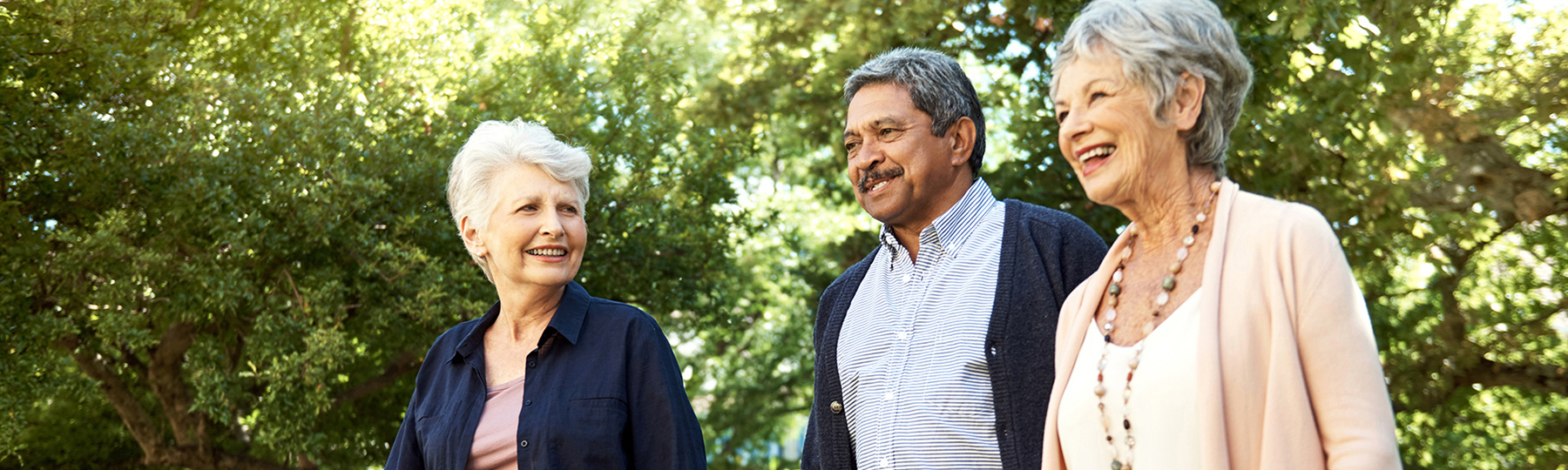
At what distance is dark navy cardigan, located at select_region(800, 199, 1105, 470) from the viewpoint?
7.70 ft

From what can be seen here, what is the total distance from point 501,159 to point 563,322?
46cm

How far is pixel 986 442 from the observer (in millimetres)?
2396

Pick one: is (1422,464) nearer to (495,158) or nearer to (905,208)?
(905,208)

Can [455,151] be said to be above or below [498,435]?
above

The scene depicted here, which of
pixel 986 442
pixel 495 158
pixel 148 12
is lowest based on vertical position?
pixel 986 442

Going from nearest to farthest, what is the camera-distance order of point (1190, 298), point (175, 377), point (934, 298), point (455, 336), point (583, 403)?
point (1190, 298) → point (934, 298) → point (583, 403) → point (455, 336) → point (175, 377)

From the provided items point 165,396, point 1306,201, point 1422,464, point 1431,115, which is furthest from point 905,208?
point 165,396

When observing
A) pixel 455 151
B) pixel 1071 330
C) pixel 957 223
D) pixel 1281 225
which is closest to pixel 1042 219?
pixel 957 223

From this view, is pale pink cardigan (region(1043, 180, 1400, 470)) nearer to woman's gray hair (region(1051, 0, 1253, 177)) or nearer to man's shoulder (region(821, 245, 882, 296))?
→ woman's gray hair (region(1051, 0, 1253, 177))

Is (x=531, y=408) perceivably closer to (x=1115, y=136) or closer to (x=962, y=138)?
(x=962, y=138)

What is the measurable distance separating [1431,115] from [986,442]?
638cm

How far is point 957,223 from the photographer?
2.75 meters

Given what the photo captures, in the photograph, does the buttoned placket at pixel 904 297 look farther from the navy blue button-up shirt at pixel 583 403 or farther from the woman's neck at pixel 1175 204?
the woman's neck at pixel 1175 204

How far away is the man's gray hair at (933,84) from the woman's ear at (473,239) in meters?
1.07
